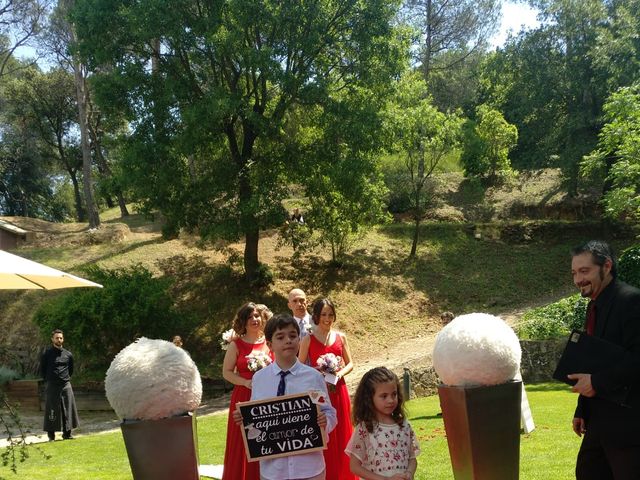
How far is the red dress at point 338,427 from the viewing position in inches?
221

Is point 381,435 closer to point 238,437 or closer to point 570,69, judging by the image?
point 238,437

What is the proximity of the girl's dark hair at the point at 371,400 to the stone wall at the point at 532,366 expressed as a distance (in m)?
10.1

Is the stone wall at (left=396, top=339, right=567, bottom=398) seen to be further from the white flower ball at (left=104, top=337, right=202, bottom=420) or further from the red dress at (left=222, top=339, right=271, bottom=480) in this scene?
the white flower ball at (left=104, top=337, right=202, bottom=420)

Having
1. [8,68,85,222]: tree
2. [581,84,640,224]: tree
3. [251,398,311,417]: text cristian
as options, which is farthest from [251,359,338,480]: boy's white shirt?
[8,68,85,222]: tree

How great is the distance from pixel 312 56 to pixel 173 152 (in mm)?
4510

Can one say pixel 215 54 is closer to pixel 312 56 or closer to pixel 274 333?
pixel 312 56

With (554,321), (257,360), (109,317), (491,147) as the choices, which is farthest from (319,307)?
(491,147)

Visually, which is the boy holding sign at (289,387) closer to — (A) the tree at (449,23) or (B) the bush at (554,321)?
(B) the bush at (554,321)

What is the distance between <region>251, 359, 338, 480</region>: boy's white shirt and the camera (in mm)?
4043

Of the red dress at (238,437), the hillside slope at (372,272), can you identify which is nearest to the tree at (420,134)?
the hillside slope at (372,272)

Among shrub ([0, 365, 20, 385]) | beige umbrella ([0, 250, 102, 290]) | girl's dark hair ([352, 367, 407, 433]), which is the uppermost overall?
beige umbrella ([0, 250, 102, 290])

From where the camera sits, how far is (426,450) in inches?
324

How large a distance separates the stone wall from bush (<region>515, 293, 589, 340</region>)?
33 centimetres

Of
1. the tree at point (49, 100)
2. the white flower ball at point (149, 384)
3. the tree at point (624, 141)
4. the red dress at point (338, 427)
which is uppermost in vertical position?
the tree at point (49, 100)
